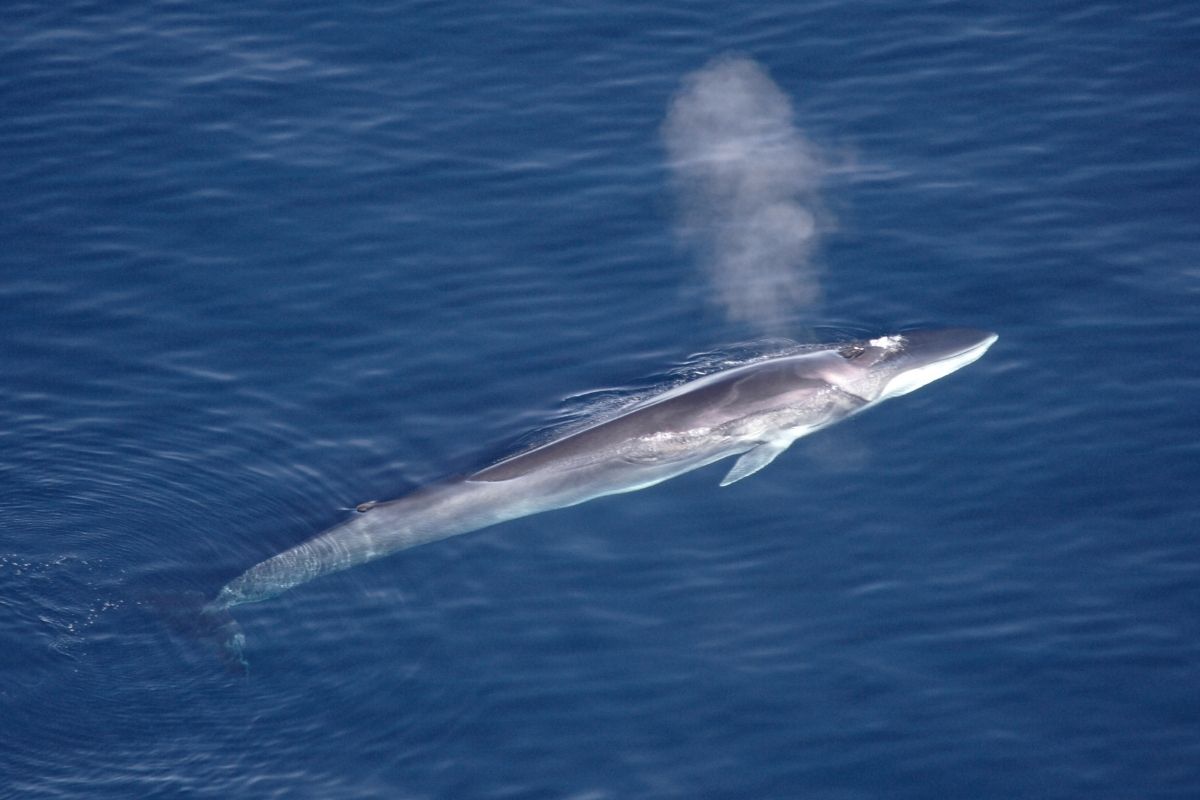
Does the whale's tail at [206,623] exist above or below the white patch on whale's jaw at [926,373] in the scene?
below

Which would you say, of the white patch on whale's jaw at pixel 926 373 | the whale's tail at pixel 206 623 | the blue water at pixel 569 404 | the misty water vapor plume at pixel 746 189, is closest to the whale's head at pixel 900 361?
the white patch on whale's jaw at pixel 926 373

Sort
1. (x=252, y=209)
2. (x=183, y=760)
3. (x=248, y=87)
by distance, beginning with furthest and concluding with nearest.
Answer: (x=248, y=87) < (x=252, y=209) < (x=183, y=760)

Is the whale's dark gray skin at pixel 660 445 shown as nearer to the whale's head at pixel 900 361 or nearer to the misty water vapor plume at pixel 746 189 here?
the whale's head at pixel 900 361

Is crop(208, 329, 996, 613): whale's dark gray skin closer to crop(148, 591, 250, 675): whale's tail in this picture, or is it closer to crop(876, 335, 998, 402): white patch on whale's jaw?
crop(876, 335, 998, 402): white patch on whale's jaw

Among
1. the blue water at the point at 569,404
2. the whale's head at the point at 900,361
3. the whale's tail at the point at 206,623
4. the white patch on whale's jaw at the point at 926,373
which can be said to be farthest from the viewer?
the white patch on whale's jaw at the point at 926,373

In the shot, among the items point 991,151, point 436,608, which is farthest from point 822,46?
point 436,608

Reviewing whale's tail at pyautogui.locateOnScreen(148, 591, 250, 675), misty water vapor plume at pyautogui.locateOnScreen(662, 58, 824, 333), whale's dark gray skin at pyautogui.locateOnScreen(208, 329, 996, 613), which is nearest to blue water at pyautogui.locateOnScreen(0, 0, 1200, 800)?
whale's tail at pyautogui.locateOnScreen(148, 591, 250, 675)

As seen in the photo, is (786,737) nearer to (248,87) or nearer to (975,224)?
(975,224)

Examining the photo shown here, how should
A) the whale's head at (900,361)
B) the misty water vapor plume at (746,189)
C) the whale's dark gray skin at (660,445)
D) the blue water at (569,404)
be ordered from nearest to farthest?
the blue water at (569,404) → the whale's dark gray skin at (660,445) → the whale's head at (900,361) → the misty water vapor plume at (746,189)
